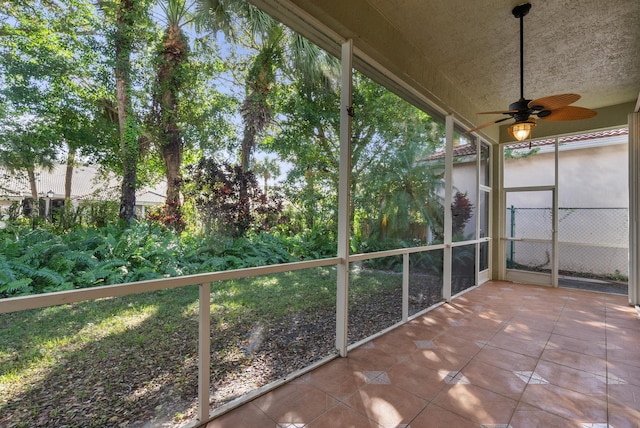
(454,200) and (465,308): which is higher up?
(454,200)

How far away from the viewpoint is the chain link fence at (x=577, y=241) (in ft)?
16.3

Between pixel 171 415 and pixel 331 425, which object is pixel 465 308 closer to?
pixel 331 425

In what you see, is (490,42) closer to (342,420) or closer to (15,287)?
(342,420)

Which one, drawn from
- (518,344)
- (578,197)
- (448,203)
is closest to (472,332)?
(518,344)

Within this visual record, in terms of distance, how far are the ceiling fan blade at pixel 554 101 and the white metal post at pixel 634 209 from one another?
2.67 meters

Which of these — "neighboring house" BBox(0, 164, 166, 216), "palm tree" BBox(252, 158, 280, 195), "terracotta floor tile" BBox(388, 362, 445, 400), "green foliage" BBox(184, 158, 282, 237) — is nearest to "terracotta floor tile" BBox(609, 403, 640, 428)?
"terracotta floor tile" BBox(388, 362, 445, 400)

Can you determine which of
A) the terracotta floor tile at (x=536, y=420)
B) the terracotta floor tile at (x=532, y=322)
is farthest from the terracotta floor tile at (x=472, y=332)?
the terracotta floor tile at (x=536, y=420)

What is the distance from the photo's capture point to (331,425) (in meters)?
1.64

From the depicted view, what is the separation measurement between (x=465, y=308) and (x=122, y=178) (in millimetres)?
4117

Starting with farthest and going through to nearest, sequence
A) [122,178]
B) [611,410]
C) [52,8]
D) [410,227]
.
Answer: [410,227]
[122,178]
[52,8]
[611,410]

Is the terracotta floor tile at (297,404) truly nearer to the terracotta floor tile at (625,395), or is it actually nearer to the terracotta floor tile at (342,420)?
the terracotta floor tile at (342,420)

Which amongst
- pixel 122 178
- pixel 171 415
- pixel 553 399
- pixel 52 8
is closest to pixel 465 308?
pixel 553 399

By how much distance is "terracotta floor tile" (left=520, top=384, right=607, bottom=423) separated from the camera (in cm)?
175

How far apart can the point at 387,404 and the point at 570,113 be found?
3076mm
